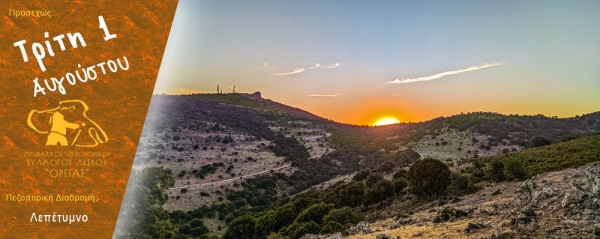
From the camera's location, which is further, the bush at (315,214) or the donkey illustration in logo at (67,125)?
the bush at (315,214)

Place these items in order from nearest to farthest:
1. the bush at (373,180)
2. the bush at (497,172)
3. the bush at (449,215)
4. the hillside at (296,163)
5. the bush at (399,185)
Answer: the bush at (449,215), the hillside at (296,163), the bush at (497,172), the bush at (399,185), the bush at (373,180)

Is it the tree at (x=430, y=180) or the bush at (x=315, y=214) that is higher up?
the tree at (x=430, y=180)

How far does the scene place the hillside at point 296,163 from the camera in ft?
51.5

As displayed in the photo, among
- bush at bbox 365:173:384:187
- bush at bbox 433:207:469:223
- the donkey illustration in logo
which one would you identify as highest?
the donkey illustration in logo

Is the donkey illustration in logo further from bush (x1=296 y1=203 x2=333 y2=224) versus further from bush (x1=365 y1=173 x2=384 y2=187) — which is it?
bush (x1=365 y1=173 x2=384 y2=187)

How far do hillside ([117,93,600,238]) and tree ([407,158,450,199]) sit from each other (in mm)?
486

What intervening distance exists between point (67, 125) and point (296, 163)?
34.7 meters

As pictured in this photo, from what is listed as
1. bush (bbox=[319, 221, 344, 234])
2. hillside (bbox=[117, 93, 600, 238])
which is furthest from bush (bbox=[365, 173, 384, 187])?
bush (bbox=[319, 221, 344, 234])

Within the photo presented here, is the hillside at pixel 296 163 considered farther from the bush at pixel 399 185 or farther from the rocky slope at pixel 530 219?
the rocky slope at pixel 530 219

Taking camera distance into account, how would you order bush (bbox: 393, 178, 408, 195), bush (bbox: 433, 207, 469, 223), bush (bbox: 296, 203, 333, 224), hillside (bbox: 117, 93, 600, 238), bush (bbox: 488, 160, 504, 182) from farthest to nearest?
bush (bbox: 393, 178, 408, 195), bush (bbox: 296, 203, 333, 224), bush (bbox: 488, 160, 504, 182), hillside (bbox: 117, 93, 600, 238), bush (bbox: 433, 207, 469, 223)

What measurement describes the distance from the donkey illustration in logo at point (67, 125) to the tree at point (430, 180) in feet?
47.2

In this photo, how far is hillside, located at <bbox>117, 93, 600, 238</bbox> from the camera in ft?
51.5

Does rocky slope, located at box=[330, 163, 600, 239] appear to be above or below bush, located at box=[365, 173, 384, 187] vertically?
above

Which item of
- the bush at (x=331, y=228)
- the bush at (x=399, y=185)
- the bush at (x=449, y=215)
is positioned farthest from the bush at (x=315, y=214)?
the bush at (x=449, y=215)
